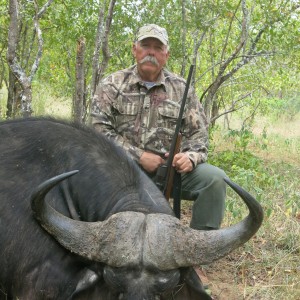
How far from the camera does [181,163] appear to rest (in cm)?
481

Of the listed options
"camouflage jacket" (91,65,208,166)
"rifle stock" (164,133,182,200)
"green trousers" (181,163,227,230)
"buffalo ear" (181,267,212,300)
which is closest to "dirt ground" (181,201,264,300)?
"green trousers" (181,163,227,230)

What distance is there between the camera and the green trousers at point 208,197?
4.94 metres

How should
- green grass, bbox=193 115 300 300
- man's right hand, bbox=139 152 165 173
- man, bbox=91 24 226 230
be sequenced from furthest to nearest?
man, bbox=91 24 226 230 < man's right hand, bbox=139 152 165 173 < green grass, bbox=193 115 300 300

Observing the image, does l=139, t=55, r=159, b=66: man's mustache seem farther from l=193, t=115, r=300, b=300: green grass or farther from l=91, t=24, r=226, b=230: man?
l=193, t=115, r=300, b=300: green grass

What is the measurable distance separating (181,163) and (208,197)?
1.51 feet

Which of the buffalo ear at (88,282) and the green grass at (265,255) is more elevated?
the buffalo ear at (88,282)

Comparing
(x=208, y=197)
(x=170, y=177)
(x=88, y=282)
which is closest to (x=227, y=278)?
(x=208, y=197)

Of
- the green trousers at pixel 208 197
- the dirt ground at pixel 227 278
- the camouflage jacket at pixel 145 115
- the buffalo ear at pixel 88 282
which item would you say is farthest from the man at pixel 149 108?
the buffalo ear at pixel 88 282

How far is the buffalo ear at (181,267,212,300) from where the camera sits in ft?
10.8

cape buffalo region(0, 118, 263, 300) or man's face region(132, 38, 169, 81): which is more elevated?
man's face region(132, 38, 169, 81)

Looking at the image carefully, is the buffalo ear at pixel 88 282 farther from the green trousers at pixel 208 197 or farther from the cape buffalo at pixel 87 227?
the green trousers at pixel 208 197

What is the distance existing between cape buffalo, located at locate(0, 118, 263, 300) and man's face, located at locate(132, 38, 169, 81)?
1.35 m

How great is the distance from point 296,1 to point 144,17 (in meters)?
2.40

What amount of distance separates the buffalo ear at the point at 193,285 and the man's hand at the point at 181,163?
1.61m
